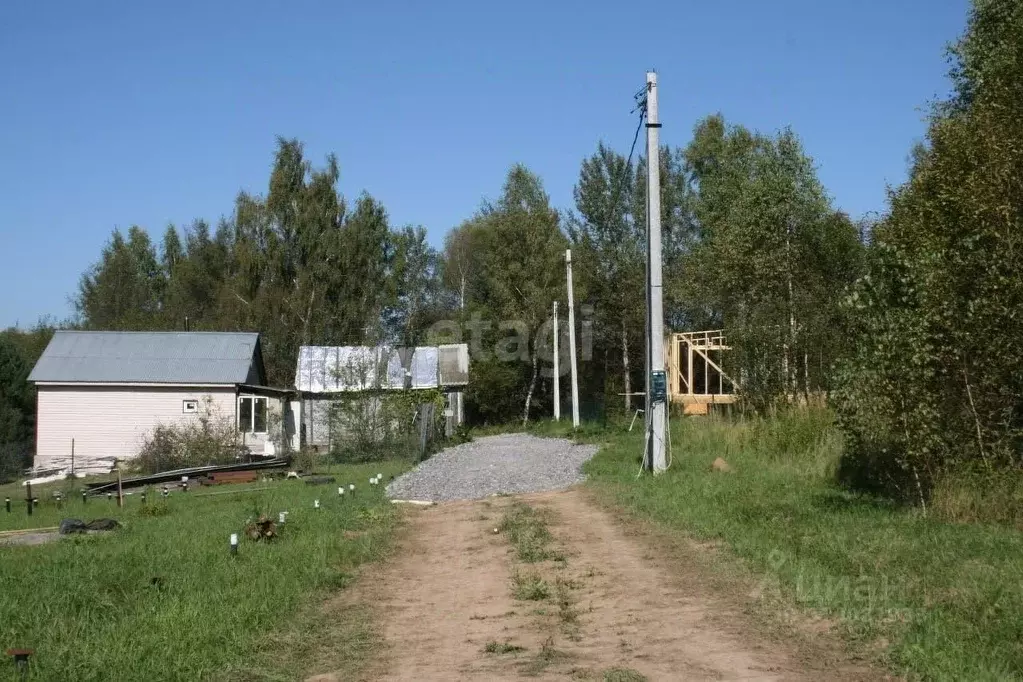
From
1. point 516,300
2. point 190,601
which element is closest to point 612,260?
point 516,300

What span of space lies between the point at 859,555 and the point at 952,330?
13.4 feet

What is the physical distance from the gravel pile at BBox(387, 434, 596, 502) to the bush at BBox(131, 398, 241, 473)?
20.9 feet

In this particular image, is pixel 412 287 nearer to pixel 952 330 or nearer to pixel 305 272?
pixel 305 272

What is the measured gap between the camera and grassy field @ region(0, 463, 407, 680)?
651 centimetres

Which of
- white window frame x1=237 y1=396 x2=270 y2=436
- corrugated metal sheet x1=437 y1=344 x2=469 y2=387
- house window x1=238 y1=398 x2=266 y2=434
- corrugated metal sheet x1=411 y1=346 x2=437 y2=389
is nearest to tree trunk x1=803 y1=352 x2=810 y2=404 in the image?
corrugated metal sheet x1=411 y1=346 x2=437 y2=389

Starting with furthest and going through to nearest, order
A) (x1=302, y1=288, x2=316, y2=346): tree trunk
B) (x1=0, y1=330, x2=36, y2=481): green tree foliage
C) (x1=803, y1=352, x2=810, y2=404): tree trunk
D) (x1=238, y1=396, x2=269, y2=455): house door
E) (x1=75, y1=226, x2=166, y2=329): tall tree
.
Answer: (x1=75, y1=226, x2=166, y2=329): tall tree
(x1=302, y1=288, x2=316, y2=346): tree trunk
(x1=0, y1=330, x2=36, y2=481): green tree foliage
(x1=238, y1=396, x2=269, y2=455): house door
(x1=803, y1=352, x2=810, y2=404): tree trunk

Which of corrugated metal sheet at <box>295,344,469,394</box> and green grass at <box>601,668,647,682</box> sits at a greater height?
corrugated metal sheet at <box>295,344,469,394</box>

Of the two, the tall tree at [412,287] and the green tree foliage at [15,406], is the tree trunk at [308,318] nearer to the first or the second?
the tall tree at [412,287]

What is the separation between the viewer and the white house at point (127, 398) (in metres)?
34.8

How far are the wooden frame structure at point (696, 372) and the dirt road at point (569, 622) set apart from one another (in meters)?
22.8

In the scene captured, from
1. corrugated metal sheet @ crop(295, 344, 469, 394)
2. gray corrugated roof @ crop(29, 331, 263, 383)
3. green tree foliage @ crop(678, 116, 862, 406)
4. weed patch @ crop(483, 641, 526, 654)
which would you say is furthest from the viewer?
gray corrugated roof @ crop(29, 331, 263, 383)

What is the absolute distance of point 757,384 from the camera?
26.1 meters

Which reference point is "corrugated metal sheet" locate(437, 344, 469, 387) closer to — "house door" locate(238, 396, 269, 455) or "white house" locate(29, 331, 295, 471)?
"house door" locate(238, 396, 269, 455)

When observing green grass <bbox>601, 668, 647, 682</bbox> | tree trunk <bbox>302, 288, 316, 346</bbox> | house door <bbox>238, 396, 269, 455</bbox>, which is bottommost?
green grass <bbox>601, 668, 647, 682</bbox>
